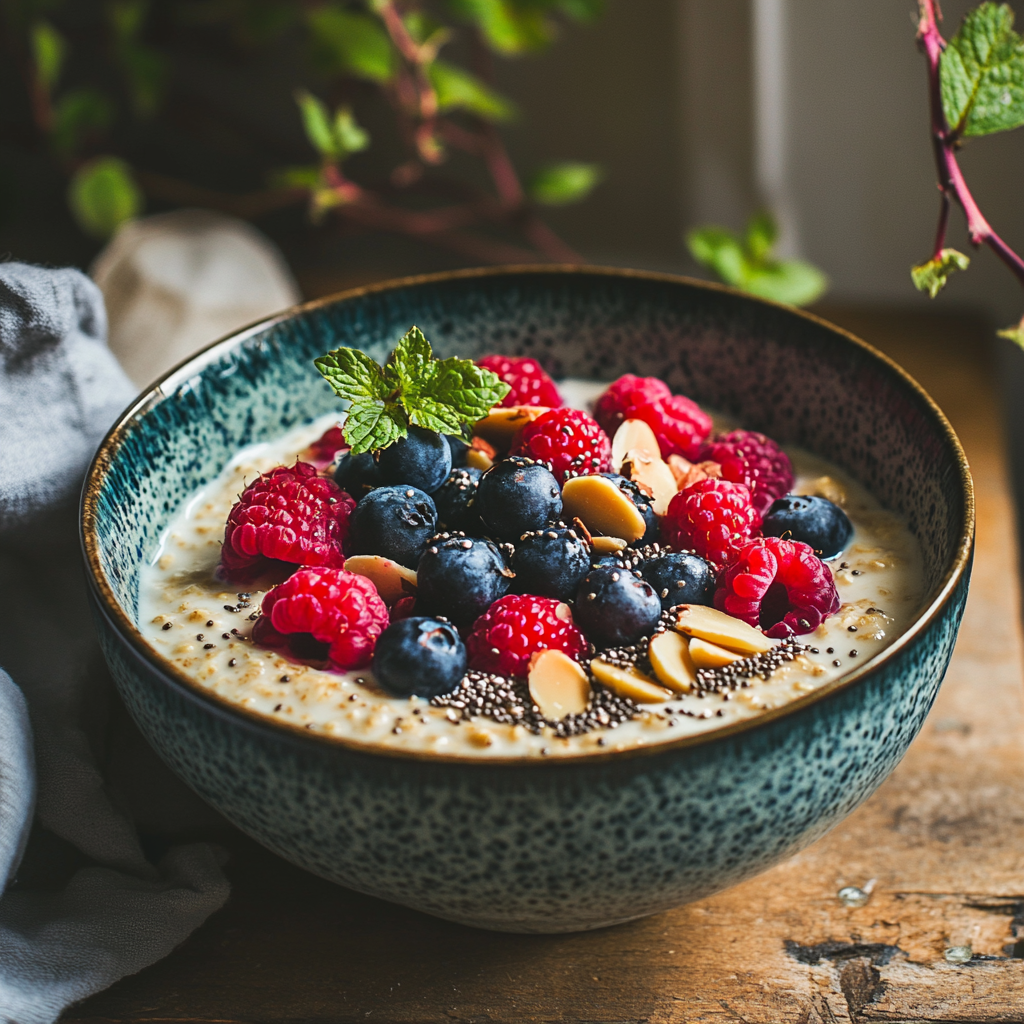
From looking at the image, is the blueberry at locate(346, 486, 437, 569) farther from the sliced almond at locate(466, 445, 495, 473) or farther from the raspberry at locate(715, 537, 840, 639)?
the raspberry at locate(715, 537, 840, 639)

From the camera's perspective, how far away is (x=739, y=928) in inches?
36.9

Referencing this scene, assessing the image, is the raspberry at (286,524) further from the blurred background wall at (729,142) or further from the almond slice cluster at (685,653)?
the blurred background wall at (729,142)

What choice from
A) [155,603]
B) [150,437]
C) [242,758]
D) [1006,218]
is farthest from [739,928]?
[1006,218]

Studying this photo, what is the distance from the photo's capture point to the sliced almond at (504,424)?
1078 millimetres

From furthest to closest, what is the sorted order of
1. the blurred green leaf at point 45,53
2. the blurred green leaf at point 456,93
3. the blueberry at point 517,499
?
the blurred green leaf at point 45,53
the blurred green leaf at point 456,93
the blueberry at point 517,499

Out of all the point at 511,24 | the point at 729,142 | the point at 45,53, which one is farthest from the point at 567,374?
the point at 45,53

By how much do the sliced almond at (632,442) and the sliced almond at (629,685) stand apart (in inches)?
11.0

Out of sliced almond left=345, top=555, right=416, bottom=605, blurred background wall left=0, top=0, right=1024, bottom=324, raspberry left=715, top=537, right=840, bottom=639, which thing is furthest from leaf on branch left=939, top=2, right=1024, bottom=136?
blurred background wall left=0, top=0, right=1024, bottom=324

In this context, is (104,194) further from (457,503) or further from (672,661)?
(672,661)

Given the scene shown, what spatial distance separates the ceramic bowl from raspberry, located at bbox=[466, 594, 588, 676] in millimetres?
166

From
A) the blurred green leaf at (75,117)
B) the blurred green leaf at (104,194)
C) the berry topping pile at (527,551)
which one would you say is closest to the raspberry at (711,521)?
→ the berry topping pile at (527,551)

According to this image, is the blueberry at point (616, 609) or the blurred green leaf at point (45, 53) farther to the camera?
the blurred green leaf at point (45, 53)

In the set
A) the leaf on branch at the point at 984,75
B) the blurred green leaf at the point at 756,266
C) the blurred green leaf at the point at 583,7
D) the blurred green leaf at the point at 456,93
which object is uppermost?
the leaf on branch at the point at 984,75

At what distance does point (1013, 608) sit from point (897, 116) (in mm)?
1004
